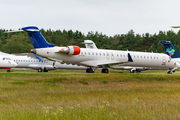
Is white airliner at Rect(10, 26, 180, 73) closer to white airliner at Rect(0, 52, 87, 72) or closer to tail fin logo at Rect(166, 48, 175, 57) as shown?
white airliner at Rect(0, 52, 87, 72)

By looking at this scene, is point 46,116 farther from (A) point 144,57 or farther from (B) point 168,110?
(A) point 144,57

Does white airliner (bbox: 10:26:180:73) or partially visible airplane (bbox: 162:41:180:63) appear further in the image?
partially visible airplane (bbox: 162:41:180:63)

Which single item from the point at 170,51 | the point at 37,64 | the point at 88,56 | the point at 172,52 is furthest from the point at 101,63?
the point at 170,51

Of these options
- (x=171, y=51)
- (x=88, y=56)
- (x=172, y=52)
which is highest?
(x=171, y=51)

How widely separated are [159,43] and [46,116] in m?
126

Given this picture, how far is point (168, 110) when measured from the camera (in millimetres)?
7934

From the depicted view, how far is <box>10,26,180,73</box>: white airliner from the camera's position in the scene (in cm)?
3359

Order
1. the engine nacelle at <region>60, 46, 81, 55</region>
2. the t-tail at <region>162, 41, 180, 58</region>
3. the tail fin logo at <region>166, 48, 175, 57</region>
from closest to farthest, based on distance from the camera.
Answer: the engine nacelle at <region>60, 46, 81, 55</region> → the t-tail at <region>162, 41, 180, 58</region> → the tail fin logo at <region>166, 48, 175, 57</region>

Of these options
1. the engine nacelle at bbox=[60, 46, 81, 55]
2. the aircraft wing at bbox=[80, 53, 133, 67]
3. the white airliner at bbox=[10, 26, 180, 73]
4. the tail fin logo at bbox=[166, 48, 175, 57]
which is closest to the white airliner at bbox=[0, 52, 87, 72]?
the white airliner at bbox=[10, 26, 180, 73]

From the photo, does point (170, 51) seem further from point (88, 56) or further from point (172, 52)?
point (88, 56)

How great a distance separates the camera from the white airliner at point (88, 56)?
3359cm

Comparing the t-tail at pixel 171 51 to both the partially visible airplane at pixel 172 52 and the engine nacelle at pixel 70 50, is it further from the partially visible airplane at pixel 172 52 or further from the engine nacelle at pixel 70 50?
the engine nacelle at pixel 70 50

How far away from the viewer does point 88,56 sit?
115 feet

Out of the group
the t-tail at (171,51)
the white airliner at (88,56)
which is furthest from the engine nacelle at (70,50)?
the t-tail at (171,51)
